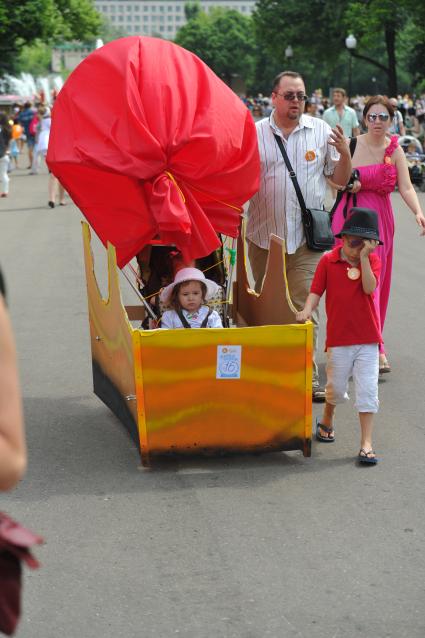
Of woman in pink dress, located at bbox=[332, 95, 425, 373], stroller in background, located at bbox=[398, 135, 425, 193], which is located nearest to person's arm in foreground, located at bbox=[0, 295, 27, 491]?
woman in pink dress, located at bbox=[332, 95, 425, 373]

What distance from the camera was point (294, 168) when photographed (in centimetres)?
779

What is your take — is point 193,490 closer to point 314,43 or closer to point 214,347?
point 214,347

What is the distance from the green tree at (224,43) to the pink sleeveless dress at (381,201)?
144 m

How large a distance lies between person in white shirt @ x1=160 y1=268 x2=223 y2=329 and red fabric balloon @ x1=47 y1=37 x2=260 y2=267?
0.14m

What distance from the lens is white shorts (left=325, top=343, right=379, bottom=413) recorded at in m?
6.61

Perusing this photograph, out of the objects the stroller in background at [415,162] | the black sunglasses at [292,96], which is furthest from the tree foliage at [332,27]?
the black sunglasses at [292,96]

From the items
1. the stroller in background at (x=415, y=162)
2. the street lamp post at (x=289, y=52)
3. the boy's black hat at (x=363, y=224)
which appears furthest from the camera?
the street lamp post at (x=289, y=52)

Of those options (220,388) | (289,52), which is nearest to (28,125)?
(220,388)

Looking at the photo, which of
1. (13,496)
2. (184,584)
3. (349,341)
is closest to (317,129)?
(349,341)

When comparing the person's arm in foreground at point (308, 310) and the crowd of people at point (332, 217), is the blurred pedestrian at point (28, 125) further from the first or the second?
the person's arm in foreground at point (308, 310)

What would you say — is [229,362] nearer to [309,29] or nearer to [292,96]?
[292,96]

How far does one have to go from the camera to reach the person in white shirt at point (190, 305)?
6914 millimetres

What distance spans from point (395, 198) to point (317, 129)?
16.2 metres

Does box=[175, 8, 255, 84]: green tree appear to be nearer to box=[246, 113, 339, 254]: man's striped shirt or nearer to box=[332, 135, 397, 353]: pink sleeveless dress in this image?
box=[332, 135, 397, 353]: pink sleeveless dress
